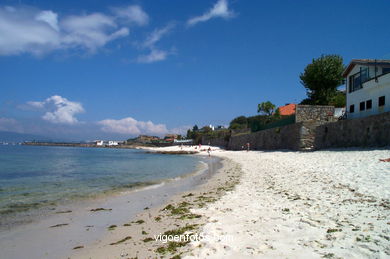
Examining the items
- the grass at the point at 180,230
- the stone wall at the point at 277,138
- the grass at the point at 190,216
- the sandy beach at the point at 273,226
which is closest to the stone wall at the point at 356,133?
the stone wall at the point at 277,138

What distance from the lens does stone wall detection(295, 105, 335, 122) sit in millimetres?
24550

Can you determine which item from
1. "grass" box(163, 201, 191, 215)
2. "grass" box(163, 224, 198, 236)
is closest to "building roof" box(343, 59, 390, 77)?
"grass" box(163, 201, 191, 215)

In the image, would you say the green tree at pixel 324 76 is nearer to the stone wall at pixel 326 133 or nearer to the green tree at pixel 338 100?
the green tree at pixel 338 100

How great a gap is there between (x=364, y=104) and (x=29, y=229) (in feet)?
81.5

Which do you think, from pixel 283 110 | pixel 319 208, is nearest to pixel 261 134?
pixel 283 110

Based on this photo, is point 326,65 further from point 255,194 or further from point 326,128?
point 255,194

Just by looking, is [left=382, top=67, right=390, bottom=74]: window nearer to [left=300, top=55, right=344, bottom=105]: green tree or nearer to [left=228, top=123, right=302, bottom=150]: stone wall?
[left=228, top=123, right=302, bottom=150]: stone wall

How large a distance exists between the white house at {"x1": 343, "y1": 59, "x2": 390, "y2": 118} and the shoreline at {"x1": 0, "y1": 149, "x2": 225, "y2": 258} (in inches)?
737

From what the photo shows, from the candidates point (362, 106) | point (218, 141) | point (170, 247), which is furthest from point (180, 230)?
point (218, 141)

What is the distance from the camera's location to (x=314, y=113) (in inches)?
975

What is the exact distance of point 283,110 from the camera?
55.7 metres

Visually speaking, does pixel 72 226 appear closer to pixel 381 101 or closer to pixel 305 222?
pixel 305 222

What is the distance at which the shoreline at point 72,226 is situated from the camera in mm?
5004

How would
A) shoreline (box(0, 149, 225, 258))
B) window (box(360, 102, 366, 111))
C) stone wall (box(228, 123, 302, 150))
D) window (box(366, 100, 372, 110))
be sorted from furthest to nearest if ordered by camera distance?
stone wall (box(228, 123, 302, 150)), window (box(360, 102, 366, 111)), window (box(366, 100, 372, 110)), shoreline (box(0, 149, 225, 258))
